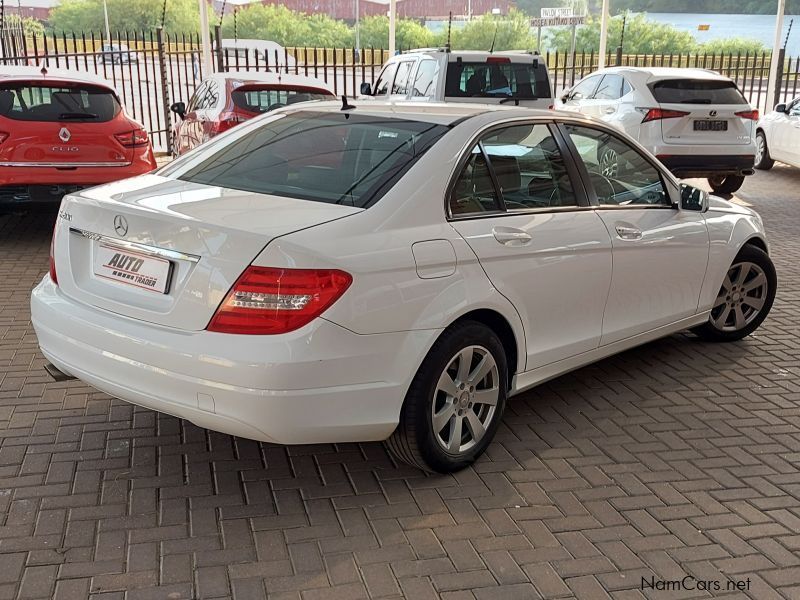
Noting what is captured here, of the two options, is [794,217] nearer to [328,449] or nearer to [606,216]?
[606,216]

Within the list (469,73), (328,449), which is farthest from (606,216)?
(469,73)

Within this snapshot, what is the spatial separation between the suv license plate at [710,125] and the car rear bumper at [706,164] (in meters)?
0.36

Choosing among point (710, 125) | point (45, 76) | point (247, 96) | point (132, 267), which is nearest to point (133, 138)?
point (45, 76)

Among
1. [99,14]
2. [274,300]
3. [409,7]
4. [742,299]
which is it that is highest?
[409,7]

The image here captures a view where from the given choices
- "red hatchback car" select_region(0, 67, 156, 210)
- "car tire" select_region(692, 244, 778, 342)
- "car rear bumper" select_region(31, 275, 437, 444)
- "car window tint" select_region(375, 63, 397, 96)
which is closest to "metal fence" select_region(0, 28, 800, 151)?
"car window tint" select_region(375, 63, 397, 96)

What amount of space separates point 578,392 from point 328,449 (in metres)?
1.61

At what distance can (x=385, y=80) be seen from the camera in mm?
12164

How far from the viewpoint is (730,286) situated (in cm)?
553

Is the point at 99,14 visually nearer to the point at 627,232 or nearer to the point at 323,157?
the point at 323,157

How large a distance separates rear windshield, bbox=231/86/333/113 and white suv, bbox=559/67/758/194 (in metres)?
4.33

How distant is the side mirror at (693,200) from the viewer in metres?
4.93

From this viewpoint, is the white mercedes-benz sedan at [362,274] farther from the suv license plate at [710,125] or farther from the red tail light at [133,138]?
the suv license plate at [710,125]

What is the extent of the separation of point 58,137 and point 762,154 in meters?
12.5

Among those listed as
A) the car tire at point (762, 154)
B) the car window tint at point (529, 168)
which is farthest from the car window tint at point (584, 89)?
the car window tint at point (529, 168)
